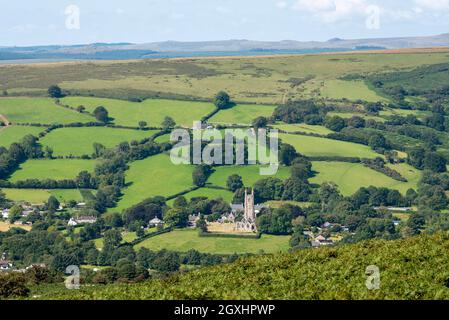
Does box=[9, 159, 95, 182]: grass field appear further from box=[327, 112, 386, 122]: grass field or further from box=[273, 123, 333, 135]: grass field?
box=[327, 112, 386, 122]: grass field

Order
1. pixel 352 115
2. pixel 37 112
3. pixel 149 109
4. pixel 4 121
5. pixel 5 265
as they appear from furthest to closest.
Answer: pixel 352 115
pixel 149 109
pixel 37 112
pixel 4 121
pixel 5 265

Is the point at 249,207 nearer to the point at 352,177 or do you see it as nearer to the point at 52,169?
the point at 352,177

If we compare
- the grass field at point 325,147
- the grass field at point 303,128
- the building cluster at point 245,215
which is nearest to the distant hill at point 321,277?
the building cluster at point 245,215

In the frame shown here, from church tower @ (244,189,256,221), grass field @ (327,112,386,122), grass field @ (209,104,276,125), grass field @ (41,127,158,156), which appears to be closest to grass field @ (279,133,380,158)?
grass field @ (209,104,276,125)

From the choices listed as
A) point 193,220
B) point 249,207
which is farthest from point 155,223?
point 249,207

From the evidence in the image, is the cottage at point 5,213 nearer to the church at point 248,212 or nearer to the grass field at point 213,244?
the grass field at point 213,244

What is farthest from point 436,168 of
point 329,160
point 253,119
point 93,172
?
point 93,172
